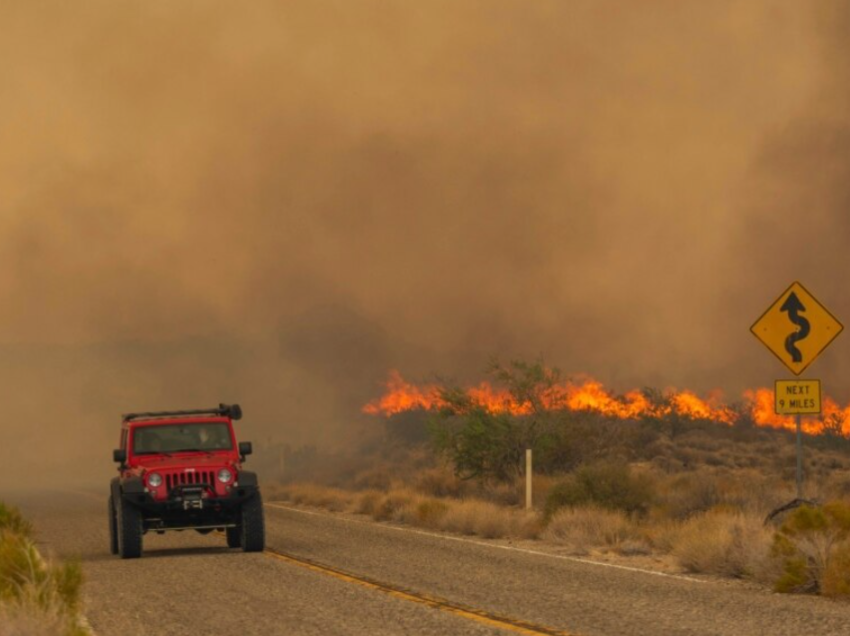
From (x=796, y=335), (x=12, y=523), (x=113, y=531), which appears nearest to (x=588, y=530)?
(x=796, y=335)

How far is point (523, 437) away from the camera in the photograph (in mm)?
38281

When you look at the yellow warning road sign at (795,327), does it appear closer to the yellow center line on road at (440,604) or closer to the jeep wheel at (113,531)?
the yellow center line on road at (440,604)

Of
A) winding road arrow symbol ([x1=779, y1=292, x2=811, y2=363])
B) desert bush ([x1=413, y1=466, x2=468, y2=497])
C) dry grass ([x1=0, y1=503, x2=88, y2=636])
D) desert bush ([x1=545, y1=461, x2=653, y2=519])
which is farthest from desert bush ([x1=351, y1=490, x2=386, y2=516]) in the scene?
dry grass ([x1=0, y1=503, x2=88, y2=636])

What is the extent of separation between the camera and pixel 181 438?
21.7 m

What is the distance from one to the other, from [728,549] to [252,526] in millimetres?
6968

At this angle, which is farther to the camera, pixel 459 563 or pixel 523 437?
pixel 523 437

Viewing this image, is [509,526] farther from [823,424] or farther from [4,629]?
[823,424]

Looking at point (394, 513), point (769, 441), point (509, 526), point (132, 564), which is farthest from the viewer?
point (769, 441)

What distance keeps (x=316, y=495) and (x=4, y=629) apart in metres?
28.3

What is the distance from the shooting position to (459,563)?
1848 centimetres

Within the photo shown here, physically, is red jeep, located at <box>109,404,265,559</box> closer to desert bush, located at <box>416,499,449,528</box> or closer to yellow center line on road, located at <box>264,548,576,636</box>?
yellow center line on road, located at <box>264,548,576,636</box>

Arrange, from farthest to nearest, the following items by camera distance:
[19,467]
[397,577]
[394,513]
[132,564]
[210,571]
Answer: [19,467], [394,513], [132,564], [210,571], [397,577]

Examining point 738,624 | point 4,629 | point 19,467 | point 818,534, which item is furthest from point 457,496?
point 19,467

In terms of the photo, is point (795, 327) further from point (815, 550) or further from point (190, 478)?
point (190, 478)
